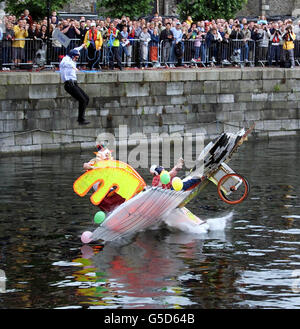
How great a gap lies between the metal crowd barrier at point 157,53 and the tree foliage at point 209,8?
6.75 m

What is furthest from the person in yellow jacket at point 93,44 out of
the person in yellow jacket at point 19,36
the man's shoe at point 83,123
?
the man's shoe at point 83,123

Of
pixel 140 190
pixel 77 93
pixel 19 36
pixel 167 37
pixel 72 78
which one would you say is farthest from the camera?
pixel 167 37

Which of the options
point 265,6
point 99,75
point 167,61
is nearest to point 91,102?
point 99,75

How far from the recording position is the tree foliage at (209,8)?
1919 inches

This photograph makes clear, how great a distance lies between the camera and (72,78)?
32.8m

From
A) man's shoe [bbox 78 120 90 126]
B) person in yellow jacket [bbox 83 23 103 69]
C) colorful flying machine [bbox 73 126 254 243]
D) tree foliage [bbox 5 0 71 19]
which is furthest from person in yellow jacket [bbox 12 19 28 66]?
colorful flying machine [bbox 73 126 254 243]

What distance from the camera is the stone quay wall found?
34.4 metres

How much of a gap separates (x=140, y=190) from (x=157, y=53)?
55.5 ft

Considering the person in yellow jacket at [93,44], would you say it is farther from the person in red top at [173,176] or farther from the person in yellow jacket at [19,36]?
the person in red top at [173,176]

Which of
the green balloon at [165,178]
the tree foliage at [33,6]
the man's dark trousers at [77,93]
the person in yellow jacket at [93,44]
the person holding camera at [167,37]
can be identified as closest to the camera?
the green balloon at [165,178]

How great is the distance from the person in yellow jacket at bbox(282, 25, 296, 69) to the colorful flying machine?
19821 millimetres

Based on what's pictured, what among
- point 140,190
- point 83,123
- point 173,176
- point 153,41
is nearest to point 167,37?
point 153,41

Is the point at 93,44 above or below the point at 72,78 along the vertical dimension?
above

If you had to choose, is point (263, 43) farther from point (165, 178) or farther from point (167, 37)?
point (165, 178)
